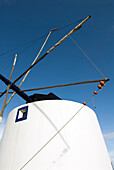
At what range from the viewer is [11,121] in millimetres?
6652

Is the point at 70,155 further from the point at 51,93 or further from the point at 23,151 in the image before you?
the point at 51,93

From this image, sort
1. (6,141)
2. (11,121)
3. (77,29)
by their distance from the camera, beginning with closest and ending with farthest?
(6,141) → (11,121) → (77,29)

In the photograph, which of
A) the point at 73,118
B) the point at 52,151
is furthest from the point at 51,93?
the point at 52,151

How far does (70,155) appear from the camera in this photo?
4.95 m

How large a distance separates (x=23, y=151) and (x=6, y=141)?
1.40m

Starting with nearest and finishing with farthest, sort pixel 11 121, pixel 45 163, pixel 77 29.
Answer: pixel 45 163 → pixel 11 121 → pixel 77 29

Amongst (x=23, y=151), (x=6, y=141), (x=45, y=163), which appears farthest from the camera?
(x=6, y=141)

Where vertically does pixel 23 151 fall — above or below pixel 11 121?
below

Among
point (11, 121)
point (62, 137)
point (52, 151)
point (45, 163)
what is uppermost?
point (11, 121)

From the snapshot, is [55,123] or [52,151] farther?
[55,123]

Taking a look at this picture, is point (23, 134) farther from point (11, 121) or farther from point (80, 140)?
point (80, 140)

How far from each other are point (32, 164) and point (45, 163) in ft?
1.76

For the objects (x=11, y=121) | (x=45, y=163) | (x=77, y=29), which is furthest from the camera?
(x=77, y=29)

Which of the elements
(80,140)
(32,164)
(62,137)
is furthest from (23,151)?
(80,140)
